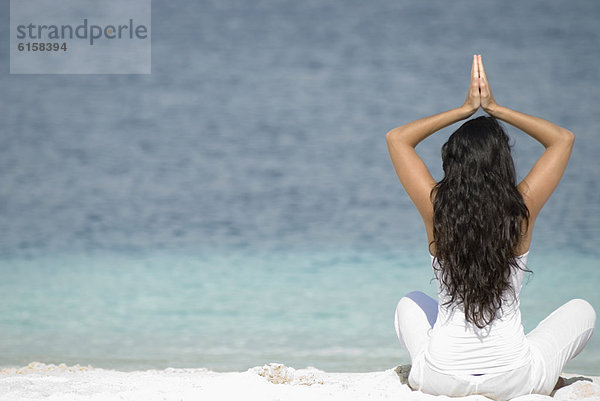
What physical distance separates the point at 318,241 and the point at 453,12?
306 cm

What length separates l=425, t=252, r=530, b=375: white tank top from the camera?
1.68 meters

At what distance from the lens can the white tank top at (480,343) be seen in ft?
5.50

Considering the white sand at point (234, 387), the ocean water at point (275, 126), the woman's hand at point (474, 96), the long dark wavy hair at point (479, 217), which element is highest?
the ocean water at point (275, 126)

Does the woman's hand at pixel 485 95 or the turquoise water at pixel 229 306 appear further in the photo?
the turquoise water at pixel 229 306

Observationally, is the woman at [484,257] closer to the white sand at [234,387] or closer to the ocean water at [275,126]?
the white sand at [234,387]

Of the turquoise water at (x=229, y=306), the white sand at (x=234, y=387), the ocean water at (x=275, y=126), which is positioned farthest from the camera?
the ocean water at (x=275, y=126)

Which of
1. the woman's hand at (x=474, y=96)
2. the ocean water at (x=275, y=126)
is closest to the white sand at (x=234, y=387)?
the woman's hand at (x=474, y=96)

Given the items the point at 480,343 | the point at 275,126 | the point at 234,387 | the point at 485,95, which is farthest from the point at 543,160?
the point at 275,126

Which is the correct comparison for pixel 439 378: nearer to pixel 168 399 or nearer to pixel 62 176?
pixel 168 399

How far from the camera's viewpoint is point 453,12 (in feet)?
25.0

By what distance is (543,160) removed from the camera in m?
1.72

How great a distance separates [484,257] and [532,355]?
10.8 inches

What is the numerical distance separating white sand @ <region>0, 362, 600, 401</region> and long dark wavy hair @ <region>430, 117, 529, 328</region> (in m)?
0.27

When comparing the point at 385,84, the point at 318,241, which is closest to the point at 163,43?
the point at 385,84
